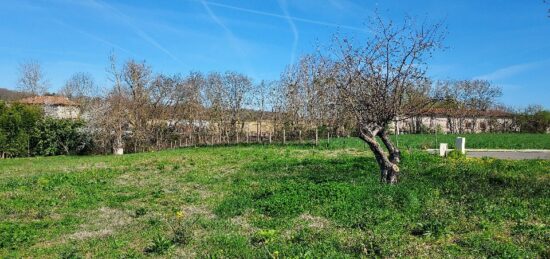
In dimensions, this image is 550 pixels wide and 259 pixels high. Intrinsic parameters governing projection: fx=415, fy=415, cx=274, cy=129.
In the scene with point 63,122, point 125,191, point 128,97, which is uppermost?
point 128,97

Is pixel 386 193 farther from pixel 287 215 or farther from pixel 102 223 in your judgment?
pixel 102 223

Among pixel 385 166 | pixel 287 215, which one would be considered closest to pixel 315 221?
pixel 287 215

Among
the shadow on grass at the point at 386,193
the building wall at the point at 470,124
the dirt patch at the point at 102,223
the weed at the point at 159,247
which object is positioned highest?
the building wall at the point at 470,124

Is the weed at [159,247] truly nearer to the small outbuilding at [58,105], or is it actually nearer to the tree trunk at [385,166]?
the tree trunk at [385,166]

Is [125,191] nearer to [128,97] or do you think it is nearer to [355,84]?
[355,84]

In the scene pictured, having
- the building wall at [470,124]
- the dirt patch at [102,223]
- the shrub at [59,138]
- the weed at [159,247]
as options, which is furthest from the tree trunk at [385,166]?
the building wall at [470,124]

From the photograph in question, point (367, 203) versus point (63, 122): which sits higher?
point (63, 122)

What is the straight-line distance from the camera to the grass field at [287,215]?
7301mm

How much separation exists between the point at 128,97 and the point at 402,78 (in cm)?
3588

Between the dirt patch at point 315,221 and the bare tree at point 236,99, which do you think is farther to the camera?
the bare tree at point 236,99

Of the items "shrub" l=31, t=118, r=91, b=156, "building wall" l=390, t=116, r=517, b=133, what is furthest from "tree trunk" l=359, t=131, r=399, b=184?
"building wall" l=390, t=116, r=517, b=133

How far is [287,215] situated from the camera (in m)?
9.80

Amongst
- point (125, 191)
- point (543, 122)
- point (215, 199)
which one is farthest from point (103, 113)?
point (543, 122)

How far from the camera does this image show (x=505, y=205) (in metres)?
9.98
